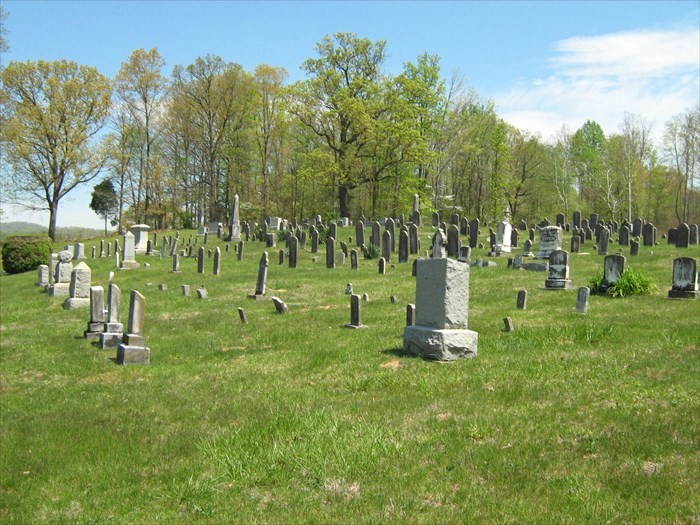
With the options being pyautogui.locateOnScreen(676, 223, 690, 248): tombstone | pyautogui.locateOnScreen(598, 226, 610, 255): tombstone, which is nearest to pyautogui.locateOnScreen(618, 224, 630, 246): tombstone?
pyautogui.locateOnScreen(676, 223, 690, 248): tombstone

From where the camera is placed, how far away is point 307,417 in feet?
24.0

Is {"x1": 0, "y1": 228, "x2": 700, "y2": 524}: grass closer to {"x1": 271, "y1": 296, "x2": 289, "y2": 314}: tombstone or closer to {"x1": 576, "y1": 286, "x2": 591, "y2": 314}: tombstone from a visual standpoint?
{"x1": 576, "y1": 286, "x2": 591, "y2": 314}: tombstone

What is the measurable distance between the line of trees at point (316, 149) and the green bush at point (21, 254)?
1648 centimetres

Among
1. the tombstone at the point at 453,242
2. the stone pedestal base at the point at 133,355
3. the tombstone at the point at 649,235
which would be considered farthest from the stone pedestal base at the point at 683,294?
the tombstone at the point at 649,235

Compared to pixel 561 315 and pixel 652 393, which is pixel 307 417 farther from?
pixel 561 315

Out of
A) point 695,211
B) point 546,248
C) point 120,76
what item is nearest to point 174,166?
point 120,76

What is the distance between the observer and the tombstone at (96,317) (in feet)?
46.9

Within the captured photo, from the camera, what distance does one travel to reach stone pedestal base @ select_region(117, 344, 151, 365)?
11.9 m

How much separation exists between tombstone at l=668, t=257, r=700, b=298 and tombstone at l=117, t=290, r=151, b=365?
11.4 metres

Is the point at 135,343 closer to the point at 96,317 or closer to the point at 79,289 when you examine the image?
the point at 96,317

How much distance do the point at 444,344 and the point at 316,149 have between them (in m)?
42.0

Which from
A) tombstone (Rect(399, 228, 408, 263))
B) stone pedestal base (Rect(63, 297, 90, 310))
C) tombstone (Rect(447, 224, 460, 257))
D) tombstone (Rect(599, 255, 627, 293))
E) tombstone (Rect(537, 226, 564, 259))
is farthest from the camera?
tombstone (Rect(447, 224, 460, 257))

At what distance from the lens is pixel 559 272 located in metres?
17.1

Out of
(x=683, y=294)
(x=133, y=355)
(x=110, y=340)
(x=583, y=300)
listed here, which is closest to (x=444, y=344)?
(x=583, y=300)
